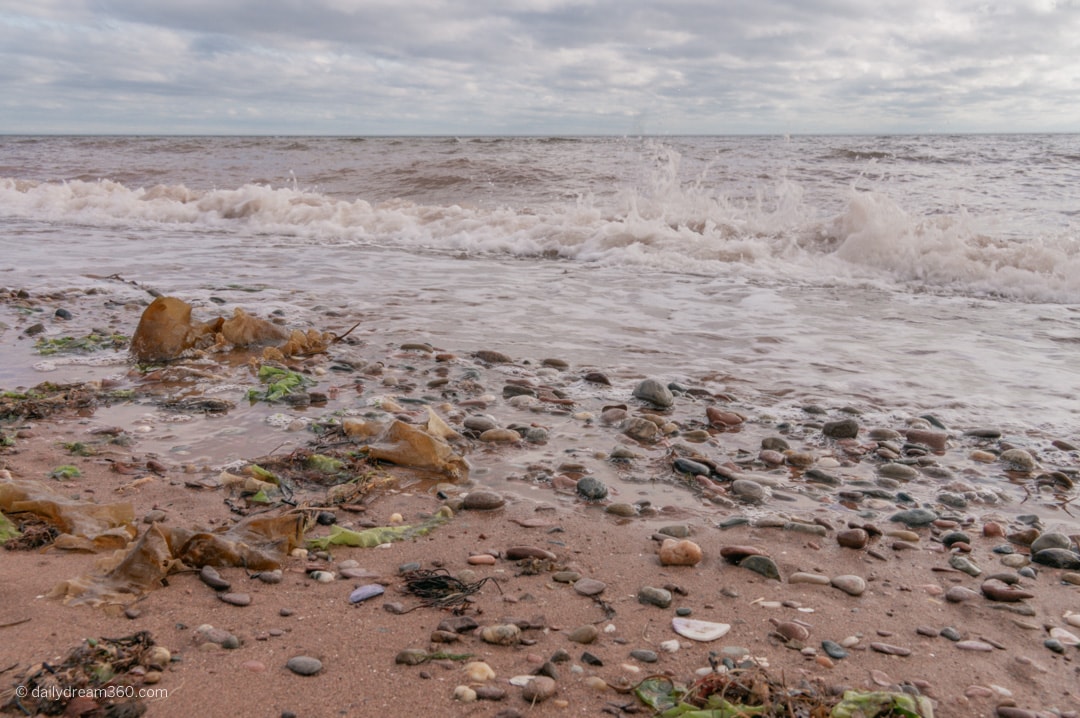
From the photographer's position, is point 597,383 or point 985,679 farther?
point 597,383

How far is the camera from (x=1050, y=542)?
266cm

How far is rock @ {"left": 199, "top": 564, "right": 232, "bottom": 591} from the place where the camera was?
7.10 ft

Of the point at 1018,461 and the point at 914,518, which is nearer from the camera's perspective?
the point at 914,518

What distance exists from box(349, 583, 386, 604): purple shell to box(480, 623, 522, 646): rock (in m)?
0.37

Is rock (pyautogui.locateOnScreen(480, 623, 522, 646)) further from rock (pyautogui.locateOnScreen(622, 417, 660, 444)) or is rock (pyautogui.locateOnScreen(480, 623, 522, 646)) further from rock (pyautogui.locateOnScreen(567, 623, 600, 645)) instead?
rock (pyautogui.locateOnScreen(622, 417, 660, 444))

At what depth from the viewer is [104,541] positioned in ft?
7.89

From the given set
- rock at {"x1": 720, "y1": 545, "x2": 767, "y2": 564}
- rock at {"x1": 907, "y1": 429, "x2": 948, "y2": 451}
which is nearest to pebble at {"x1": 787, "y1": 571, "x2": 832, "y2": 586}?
rock at {"x1": 720, "y1": 545, "x2": 767, "y2": 564}

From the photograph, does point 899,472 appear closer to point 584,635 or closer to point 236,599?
point 584,635

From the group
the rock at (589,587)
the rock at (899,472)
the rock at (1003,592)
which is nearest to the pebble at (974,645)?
the rock at (1003,592)

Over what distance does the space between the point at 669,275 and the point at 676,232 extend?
192 cm

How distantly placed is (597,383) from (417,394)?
1075 mm

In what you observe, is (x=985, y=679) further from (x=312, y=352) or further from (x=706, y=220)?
(x=706, y=220)

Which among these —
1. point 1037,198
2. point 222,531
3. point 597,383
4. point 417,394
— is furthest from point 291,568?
point 1037,198

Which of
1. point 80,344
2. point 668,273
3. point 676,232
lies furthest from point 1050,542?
point 676,232
